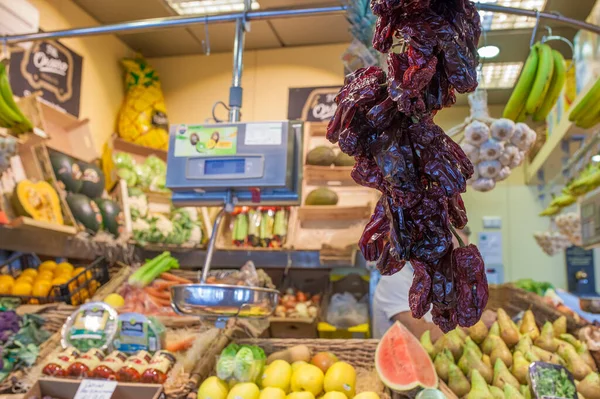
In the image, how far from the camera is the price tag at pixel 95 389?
213 centimetres

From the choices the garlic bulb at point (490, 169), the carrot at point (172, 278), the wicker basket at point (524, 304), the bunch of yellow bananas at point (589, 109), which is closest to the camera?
the garlic bulb at point (490, 169)

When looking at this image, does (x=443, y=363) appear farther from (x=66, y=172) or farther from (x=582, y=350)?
(x=66, y=172)

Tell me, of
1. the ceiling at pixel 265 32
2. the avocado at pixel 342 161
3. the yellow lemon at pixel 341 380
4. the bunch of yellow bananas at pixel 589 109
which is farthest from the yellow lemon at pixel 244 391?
the ceiling at pixel 265 32

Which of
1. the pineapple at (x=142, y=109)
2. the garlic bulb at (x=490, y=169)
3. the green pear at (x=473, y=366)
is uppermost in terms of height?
the pineapple at (x=142, y=109)

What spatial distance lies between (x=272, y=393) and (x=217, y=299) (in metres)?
0.44

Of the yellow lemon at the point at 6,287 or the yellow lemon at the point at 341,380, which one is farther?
the yellow lemon at the point at 6,287

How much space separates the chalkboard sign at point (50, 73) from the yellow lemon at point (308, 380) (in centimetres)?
374

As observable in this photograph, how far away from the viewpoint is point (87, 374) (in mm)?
2268

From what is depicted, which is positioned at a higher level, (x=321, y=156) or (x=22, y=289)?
(x=321, y=156)

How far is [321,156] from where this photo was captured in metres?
5.05

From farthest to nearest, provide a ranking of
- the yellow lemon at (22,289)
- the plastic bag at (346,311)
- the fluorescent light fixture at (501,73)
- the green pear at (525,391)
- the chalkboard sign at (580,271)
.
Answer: the chalkboard sign at (580,271), the fluorescent light fixture at (501,73), the plastic bag at (346,311), the yellow lemon at (22,289), the green pear at (525,391)

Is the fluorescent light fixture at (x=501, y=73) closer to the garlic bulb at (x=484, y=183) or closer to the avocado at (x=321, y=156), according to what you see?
the avocado at (x=321, y=156)

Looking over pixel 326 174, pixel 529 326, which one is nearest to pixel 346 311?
pixel 326 174

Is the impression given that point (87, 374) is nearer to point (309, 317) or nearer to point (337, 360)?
point (337, 360)
